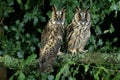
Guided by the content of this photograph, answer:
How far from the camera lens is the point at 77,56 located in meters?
3.48

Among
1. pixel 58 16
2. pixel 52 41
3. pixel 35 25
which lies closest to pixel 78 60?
pixel 52 41

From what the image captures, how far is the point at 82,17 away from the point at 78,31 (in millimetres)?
123

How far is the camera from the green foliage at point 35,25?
399cm

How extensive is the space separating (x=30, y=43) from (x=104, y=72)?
83 cm

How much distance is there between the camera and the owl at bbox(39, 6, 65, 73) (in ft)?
11.3

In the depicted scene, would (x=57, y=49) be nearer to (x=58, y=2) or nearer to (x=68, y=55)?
(x=68, y=55)

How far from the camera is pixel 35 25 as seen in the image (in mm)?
4164

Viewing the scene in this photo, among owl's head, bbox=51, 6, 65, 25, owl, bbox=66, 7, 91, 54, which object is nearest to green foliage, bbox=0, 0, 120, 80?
owl, bbox=66, 7, 91, 54

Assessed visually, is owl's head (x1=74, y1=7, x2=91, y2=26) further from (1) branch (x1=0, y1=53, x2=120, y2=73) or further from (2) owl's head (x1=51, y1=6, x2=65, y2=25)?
(1) branch (x1=0, y1=53, x2=120, y2=73)

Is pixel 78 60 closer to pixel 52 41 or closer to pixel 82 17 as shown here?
pixel 52 41

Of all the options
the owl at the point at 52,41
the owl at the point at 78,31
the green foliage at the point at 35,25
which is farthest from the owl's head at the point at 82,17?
the green foliage at the point at 35,25

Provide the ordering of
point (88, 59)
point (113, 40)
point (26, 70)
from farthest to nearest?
Result: point (113, 40) < point (26, 70) < point (88, 59)

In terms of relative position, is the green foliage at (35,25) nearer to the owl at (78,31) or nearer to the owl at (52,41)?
the owl at (78,31)

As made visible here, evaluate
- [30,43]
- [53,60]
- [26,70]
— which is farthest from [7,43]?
[53,60]
